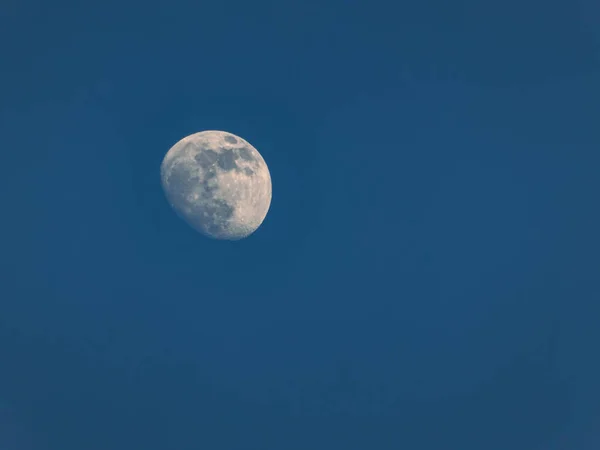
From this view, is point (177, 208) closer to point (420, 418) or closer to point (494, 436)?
point (420, 418)

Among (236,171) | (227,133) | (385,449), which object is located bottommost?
(385,449)

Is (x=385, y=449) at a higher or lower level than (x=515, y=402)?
lower

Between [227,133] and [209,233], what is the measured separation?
4.35 metres

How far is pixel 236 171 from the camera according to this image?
20016 mm

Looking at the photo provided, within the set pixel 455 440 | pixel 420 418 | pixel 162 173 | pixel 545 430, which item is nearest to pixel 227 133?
pixel 162 173

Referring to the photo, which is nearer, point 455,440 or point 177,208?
point 177,208

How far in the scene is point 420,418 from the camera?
73.8ft

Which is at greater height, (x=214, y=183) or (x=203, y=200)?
(x=214, y=183)

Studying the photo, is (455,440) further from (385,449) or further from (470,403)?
(385,449)

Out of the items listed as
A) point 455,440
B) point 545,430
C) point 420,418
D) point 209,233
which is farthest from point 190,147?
point 545,430

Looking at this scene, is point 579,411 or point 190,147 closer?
point 190,147

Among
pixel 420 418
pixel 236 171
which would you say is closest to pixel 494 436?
pixel 420 418

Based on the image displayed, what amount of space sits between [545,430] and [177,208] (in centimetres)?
1948

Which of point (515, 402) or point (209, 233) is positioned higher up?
point (209, 233)
